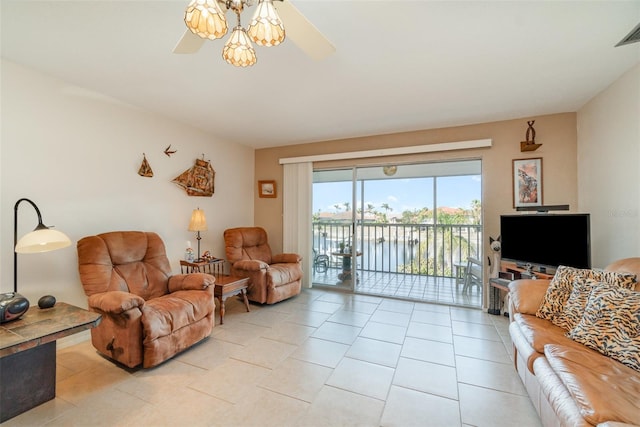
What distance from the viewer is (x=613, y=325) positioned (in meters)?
1.53

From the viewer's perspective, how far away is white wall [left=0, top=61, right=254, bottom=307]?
7.24ft

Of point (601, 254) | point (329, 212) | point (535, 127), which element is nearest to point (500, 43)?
point (535, 127)

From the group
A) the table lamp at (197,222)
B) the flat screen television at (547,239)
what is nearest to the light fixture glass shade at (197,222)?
the table lamp at (197,222)

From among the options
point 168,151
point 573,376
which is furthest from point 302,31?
point 168,151

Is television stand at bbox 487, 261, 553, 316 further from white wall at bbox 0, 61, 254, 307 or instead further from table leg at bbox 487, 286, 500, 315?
white wall at bbox 0, 61, 254, 307

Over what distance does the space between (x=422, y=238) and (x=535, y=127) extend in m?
2.72

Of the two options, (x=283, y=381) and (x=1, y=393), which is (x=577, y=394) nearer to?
(x=283, y=381)

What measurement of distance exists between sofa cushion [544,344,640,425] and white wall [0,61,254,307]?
3.80m

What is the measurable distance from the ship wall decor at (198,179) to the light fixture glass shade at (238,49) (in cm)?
260

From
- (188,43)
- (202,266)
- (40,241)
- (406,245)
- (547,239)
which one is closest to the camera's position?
(188,43)

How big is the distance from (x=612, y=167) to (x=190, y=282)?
426 cm

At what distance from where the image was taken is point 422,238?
5.43 metres

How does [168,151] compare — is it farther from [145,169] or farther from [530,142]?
[530,142]

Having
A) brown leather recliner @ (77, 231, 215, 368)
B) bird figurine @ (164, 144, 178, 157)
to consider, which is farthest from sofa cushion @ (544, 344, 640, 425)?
bird figurine @ (164, 144, 178, 157)
